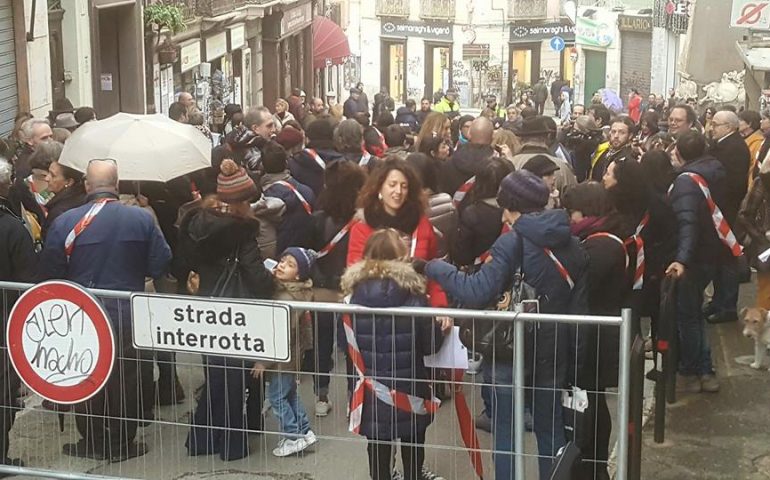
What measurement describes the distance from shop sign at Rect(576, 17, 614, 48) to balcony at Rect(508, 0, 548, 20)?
6.39 metres

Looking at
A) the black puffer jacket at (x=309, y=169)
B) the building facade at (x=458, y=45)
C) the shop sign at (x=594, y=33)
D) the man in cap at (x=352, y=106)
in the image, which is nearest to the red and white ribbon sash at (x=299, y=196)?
the black puffer jacket at (x=309, y=169)

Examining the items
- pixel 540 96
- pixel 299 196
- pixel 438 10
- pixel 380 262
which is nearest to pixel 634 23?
pixel 540 96

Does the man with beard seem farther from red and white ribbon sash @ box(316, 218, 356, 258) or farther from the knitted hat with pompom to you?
the knitted hat with pompom

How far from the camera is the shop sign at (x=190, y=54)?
24.5 metres

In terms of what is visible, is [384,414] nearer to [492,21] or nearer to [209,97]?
[209,97]

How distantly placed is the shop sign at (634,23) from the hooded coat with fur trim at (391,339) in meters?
46.0

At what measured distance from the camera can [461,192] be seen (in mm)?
9938

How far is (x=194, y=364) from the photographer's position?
688 cm

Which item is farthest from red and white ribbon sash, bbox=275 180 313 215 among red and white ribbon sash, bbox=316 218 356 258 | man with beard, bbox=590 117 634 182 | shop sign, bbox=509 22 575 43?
shop sign, bbox=509 22 575 43

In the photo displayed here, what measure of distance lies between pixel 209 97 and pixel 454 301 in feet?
69.0

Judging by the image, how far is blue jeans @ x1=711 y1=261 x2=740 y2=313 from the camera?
10461mm

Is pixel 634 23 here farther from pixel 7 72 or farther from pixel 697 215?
pixel 697 215

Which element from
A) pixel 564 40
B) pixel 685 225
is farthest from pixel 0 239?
pixel 564 40

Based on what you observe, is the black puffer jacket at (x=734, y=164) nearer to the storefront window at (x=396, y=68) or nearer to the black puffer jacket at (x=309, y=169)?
the black puffer jacket at (x=309, y=169)
